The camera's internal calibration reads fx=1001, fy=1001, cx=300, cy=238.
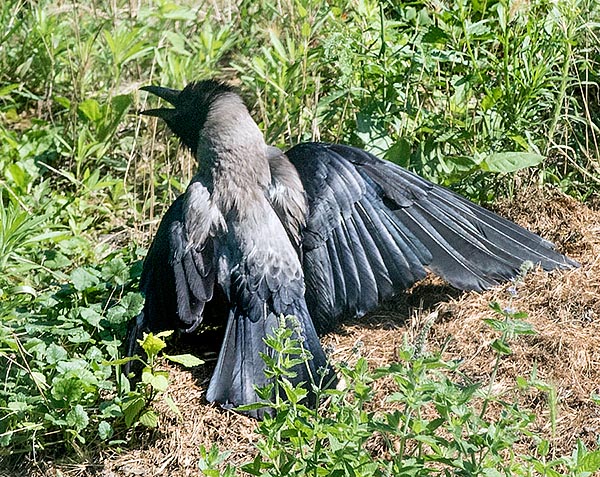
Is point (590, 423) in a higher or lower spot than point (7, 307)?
lower

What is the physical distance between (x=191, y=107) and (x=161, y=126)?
1102 millimetres

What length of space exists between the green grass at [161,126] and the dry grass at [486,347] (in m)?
0.19

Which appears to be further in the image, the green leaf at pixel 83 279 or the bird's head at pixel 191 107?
the bird's head at pixel 191 107

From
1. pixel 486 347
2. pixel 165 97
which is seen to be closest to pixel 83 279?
pixel 165 97

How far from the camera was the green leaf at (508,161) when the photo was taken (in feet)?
18.6

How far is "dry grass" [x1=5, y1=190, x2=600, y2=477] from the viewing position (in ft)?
14.5

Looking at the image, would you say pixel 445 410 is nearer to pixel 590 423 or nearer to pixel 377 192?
pixel 590 423

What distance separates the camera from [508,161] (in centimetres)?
570

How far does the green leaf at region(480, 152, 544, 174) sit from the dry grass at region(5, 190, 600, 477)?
0.29 metres

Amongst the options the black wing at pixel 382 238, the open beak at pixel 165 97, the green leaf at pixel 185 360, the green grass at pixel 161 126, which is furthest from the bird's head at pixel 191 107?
the green leaf at pixel 185 360

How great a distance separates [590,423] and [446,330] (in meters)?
0.94

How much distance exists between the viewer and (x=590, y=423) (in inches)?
173

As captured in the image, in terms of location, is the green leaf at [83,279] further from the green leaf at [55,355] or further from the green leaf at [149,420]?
the green leaf at [149,420]

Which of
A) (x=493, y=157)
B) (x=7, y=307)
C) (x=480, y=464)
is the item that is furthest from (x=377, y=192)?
(x=480, y=464)
